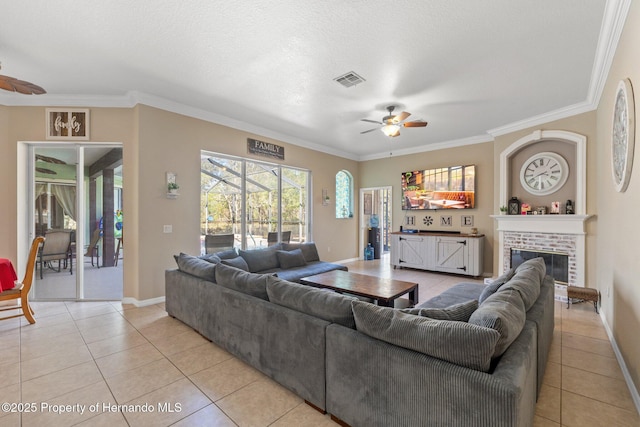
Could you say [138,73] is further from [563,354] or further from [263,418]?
[563,354]

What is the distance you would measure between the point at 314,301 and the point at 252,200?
3.97 metres

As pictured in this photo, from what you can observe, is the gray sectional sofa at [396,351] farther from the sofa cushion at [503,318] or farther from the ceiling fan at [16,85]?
the ceiling fan at [16,85]

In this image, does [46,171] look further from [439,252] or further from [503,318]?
[439,252]

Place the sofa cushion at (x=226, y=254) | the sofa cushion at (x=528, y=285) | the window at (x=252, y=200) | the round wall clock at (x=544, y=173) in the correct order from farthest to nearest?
the window at (x=252, y=200) < the round wall clock at (x=544, y=173) < the sofa cushion at (x=226, y=254) < the sofa cushion at (x=528, y=285)

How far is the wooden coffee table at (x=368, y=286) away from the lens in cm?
311

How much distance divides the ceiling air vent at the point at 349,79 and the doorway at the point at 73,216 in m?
3.36

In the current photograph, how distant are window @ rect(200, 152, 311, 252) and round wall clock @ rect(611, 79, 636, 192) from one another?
4915 mm

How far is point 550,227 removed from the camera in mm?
4582

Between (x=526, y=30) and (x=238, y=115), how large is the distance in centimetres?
392

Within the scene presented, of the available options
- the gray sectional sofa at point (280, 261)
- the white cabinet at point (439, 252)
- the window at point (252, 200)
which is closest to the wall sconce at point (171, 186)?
the window at point (252, 200)

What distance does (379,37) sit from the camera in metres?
2.67

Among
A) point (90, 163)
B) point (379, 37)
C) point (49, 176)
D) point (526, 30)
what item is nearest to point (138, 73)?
point (90, 163)

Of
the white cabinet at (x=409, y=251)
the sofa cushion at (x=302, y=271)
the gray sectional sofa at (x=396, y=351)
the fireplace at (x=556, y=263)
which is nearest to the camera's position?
the gray sectional sofa at (x=396, y=351)

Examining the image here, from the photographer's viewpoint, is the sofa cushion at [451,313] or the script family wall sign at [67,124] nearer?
the sofa cushion at [451,313]
